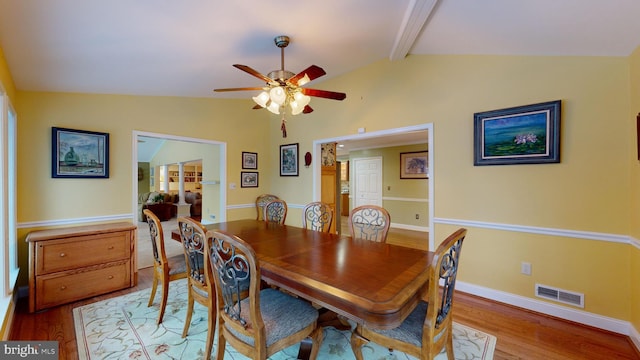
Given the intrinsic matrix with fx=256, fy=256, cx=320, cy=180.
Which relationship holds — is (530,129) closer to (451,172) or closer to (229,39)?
(451,172)

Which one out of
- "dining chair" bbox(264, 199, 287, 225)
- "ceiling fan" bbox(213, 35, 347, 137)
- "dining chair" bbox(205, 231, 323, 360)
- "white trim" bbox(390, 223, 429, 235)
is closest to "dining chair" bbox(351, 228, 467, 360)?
"dining chair" bbox(205, 231, 323, 360)

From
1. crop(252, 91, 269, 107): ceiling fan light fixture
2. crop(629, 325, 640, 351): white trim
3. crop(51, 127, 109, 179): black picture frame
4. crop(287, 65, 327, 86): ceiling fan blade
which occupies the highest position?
crop(287, 65, 327, 86): ceiling fan blade

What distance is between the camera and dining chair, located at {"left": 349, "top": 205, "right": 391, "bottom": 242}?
2389mm

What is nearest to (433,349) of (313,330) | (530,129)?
(313,330)

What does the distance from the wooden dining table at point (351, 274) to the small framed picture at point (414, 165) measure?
4773mm

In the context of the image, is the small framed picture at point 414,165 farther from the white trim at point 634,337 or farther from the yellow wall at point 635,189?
the white trim at point 634,337

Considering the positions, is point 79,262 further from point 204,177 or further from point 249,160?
point 204,177

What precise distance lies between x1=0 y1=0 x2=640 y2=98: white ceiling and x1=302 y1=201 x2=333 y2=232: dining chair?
5.88ft

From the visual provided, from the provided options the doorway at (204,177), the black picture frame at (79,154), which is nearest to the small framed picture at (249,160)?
the doorway at (204,177)

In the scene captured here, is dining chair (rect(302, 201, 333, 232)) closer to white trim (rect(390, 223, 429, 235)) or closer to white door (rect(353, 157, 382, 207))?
white trim (rect(390, 223, 429, 235))

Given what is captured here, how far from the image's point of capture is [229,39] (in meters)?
2.46

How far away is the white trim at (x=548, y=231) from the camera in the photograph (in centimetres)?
210

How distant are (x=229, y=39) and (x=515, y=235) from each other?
11.2 feet

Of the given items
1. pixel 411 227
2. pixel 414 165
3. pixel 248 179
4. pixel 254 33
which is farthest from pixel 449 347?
pixel 414 165
